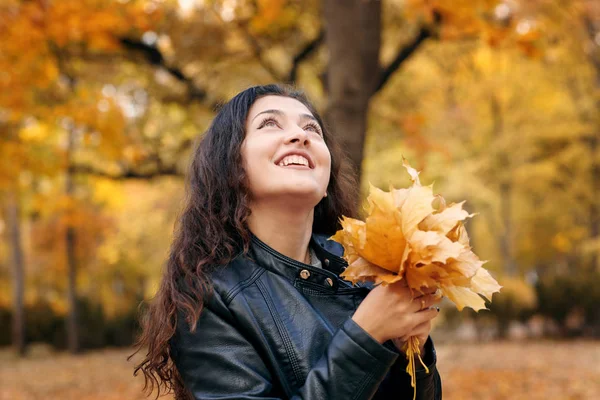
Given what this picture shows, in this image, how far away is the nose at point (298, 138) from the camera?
73.9 inches

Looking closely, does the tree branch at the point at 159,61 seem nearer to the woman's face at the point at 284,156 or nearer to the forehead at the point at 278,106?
the forehead at the point at 278,106

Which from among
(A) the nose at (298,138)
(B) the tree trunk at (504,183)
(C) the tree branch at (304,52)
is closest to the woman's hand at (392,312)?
(A) the nose at (298,138)

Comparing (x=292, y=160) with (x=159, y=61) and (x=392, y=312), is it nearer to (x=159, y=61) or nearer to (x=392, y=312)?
(x=392, y=312)

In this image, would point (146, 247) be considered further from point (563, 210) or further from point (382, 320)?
point (382, 320)

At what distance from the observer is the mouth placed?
1866mm

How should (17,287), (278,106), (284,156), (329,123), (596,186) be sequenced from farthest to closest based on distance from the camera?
1. (596,186)
2. (17,287)
3. (329,123)
4. (278,106)
5. (284,156)

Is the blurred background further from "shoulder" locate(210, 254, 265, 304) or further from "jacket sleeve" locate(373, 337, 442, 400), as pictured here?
"jacket sleeve" locate(373, 337, 442, 400)

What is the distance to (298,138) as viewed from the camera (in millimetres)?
1883

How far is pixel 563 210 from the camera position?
65.5 ft

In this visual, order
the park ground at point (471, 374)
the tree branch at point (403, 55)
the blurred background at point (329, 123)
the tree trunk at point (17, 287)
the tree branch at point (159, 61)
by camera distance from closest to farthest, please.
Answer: the blurred background at point (329, 123) → the tree branch at point (403, 55) → the tree branch at point (159, 61) → the park ground at point (471, 374) → the tree trunk at point (17, 287)

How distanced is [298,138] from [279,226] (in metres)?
0.26

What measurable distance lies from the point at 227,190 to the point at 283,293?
0.39m

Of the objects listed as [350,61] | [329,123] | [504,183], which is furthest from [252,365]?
[504,183]

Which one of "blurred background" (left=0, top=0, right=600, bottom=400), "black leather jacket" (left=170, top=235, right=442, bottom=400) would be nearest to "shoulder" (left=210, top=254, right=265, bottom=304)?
"black leather jacket" (left=170, top=235, right=442, bottom=400)
